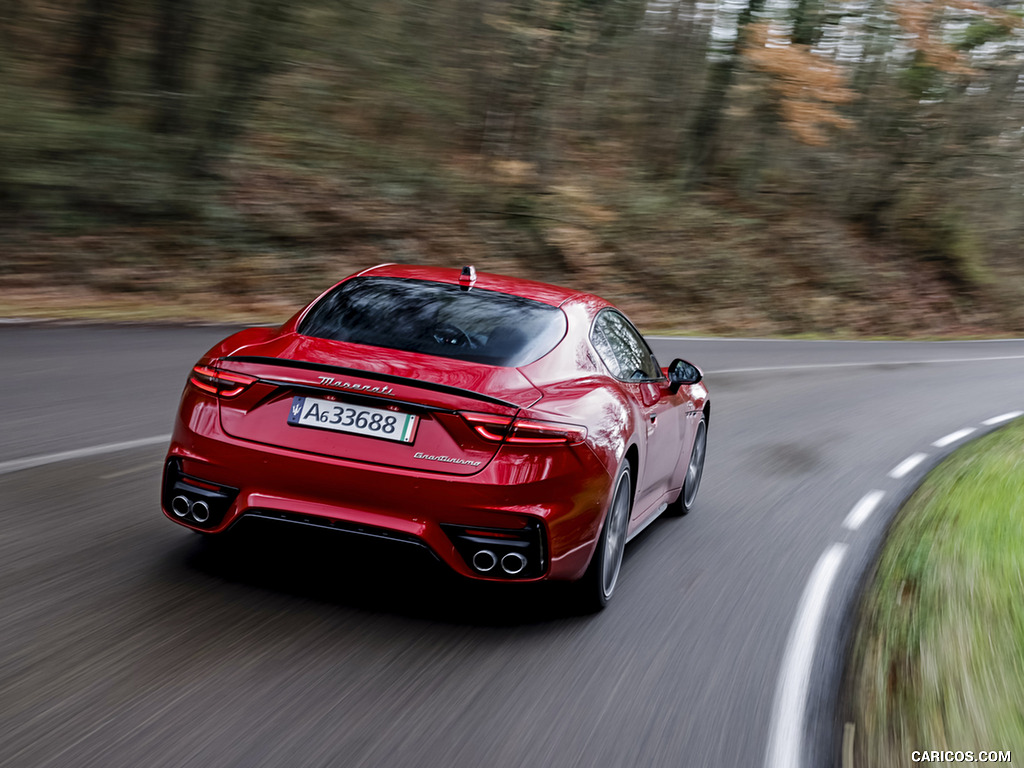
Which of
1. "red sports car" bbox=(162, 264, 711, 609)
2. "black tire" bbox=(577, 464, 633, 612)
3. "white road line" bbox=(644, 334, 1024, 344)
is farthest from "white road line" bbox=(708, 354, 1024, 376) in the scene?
"red sports car" bbox=(162, 264, 711, 609)

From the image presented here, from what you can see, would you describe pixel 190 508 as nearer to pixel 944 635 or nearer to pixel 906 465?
pixel 944 635

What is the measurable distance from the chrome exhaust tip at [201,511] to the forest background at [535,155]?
11116 mm

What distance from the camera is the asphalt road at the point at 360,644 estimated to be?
140 inches

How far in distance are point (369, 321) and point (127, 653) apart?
181cm

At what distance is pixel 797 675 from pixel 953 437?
9.27 meters

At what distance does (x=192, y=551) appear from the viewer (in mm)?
Answer: 5383

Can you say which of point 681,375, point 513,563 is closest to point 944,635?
point 681,375

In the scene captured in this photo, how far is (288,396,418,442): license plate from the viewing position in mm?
4359

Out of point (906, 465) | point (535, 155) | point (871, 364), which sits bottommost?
point (871, 364)

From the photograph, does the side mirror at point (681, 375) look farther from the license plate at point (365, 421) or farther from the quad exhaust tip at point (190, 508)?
the quad exhaust tip at point (190, 508)

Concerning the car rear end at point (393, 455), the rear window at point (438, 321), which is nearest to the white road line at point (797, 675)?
the car rear end at point (393, 455)

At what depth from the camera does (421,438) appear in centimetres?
435

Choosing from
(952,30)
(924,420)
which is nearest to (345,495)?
(924,420)

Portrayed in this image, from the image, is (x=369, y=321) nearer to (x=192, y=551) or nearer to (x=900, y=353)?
(x=192, y=551)
